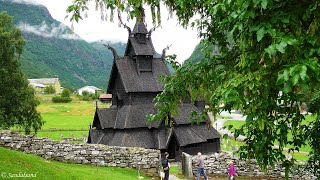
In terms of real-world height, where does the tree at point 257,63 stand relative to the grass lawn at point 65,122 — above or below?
above

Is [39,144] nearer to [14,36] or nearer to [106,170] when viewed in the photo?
[106,170]

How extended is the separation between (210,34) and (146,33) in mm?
25077

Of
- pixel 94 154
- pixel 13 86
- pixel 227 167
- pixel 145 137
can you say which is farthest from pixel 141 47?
pixel 227 167

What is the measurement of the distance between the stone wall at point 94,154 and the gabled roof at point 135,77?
1065cm

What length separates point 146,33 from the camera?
34.2 metres

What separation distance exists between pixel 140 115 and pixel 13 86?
1428 cm

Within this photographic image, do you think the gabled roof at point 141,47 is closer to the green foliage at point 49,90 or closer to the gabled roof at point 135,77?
the gabled roof at point 135,77

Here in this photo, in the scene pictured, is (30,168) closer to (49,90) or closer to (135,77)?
(135,77)

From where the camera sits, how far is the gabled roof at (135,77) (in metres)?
31.8

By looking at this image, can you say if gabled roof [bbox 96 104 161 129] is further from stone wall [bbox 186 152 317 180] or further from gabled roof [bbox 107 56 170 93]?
stone wall [bbox 186 152 317 180]

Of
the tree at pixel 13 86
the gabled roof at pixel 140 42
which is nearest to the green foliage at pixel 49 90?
the tree at pixel 13 86

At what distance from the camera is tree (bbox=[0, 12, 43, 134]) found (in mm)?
35125

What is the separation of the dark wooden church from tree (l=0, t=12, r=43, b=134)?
28.6ft

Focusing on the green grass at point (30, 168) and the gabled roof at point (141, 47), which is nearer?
the green grass at point (30, 168)
